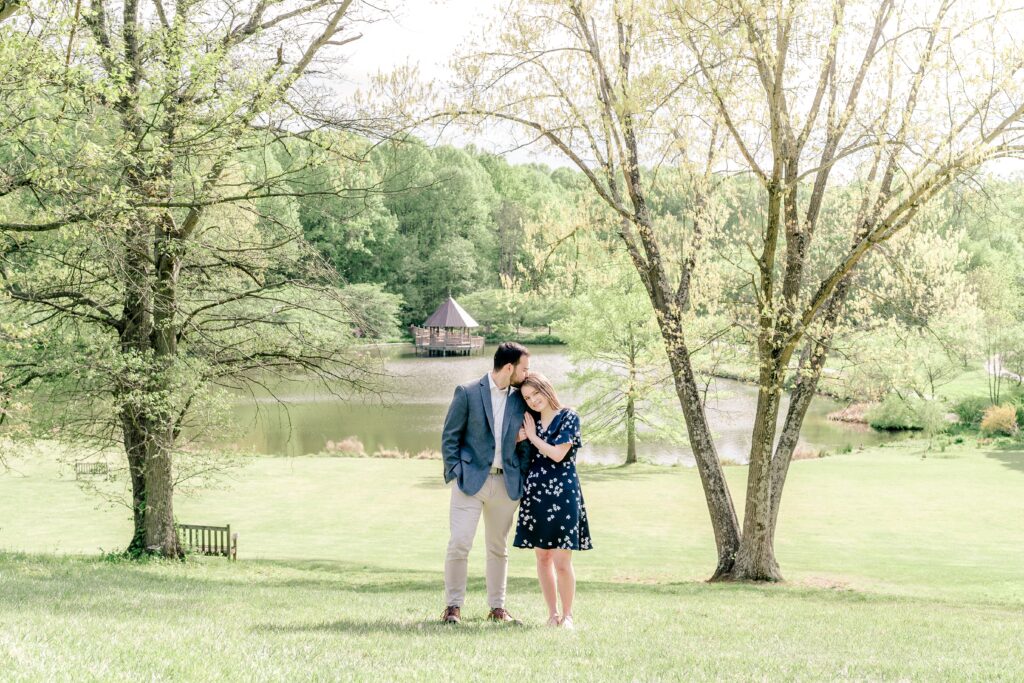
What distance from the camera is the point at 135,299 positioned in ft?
38.7

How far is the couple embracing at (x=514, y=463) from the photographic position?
5.82 metres

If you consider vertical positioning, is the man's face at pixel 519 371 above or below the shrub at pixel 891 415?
above

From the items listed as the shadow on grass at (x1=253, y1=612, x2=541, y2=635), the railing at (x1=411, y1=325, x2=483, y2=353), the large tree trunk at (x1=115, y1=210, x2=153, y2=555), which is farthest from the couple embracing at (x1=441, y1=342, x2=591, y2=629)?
the railing at (x1=411, y1=325, x2=483, y2=353)

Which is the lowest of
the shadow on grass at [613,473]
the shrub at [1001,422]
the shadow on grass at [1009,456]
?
the shadow on grass at [613,473]

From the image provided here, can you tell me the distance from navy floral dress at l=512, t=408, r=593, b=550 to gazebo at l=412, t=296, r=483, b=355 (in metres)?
59.4

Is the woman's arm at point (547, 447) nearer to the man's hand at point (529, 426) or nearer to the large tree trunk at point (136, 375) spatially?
the man's hand at point (529, 426)

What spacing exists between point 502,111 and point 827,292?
483cm

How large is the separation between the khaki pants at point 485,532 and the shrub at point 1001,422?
33711mm

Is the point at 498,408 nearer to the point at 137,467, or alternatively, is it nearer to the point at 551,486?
the point at 551,486

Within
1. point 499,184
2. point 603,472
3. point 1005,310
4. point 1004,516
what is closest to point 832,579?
point 1004,516

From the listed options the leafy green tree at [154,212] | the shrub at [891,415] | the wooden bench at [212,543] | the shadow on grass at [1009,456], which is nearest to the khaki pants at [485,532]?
→ the leafy green tree at [154,212]

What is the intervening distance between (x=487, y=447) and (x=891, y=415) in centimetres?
3659

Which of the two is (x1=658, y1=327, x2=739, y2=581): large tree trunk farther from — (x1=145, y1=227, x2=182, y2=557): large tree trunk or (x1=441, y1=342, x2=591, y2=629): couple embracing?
(x1=145, y1=227, x2=182, y2=557): large tree trunk

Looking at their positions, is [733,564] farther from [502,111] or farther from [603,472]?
[603,472]
